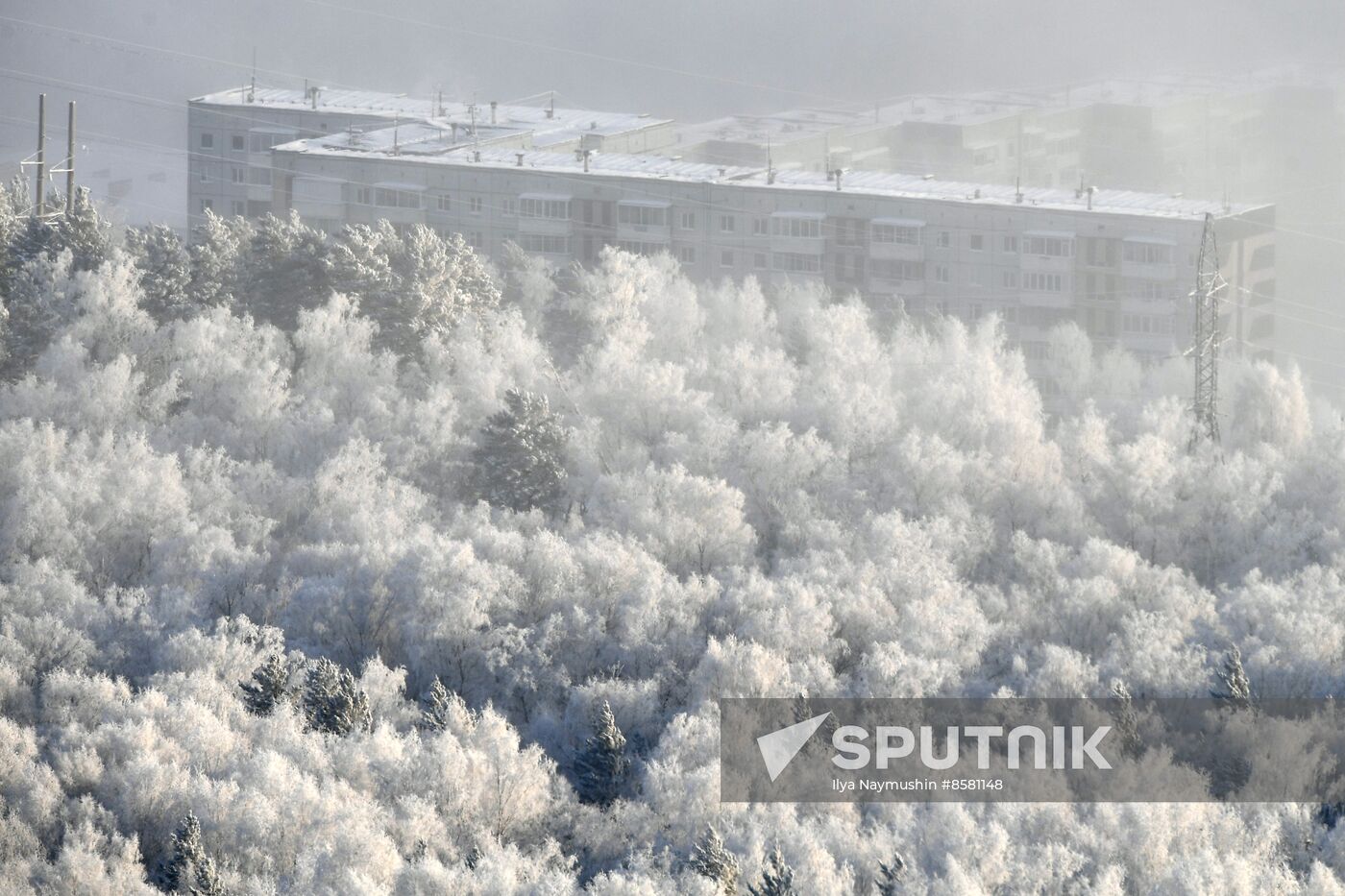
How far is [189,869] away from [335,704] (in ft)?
12.3

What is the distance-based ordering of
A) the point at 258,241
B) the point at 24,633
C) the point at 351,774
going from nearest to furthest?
the point at 351,774, the point at 24,633, the point at 258,241

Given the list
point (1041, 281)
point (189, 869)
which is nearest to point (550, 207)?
point (1041, 281)

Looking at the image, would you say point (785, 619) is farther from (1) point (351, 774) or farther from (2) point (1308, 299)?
(2) point (1308, 299)

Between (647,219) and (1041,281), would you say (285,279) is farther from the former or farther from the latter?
(1041,281)

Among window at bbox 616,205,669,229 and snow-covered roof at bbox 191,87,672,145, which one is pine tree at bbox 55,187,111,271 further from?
snow-covered roof at bbox 191,87,672,145

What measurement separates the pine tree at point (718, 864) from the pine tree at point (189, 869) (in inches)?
185

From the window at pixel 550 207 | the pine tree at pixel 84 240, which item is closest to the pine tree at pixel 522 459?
the pine tree at pixel 84 240

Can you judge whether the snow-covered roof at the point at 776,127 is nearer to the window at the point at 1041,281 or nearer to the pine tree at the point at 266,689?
the window at the point at 1041,281

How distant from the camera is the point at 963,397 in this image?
1320 inches

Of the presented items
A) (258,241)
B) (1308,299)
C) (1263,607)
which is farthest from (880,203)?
(1308,299)

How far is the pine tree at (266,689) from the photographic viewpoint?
2394cm

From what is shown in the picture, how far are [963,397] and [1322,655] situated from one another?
9.07 m

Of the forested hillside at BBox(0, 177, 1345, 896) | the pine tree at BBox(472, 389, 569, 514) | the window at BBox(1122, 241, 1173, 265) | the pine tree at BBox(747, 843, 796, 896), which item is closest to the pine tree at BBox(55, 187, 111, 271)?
the forested hillside at BBox(0, 177, 1345, 896)

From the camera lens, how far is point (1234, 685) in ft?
81.7
